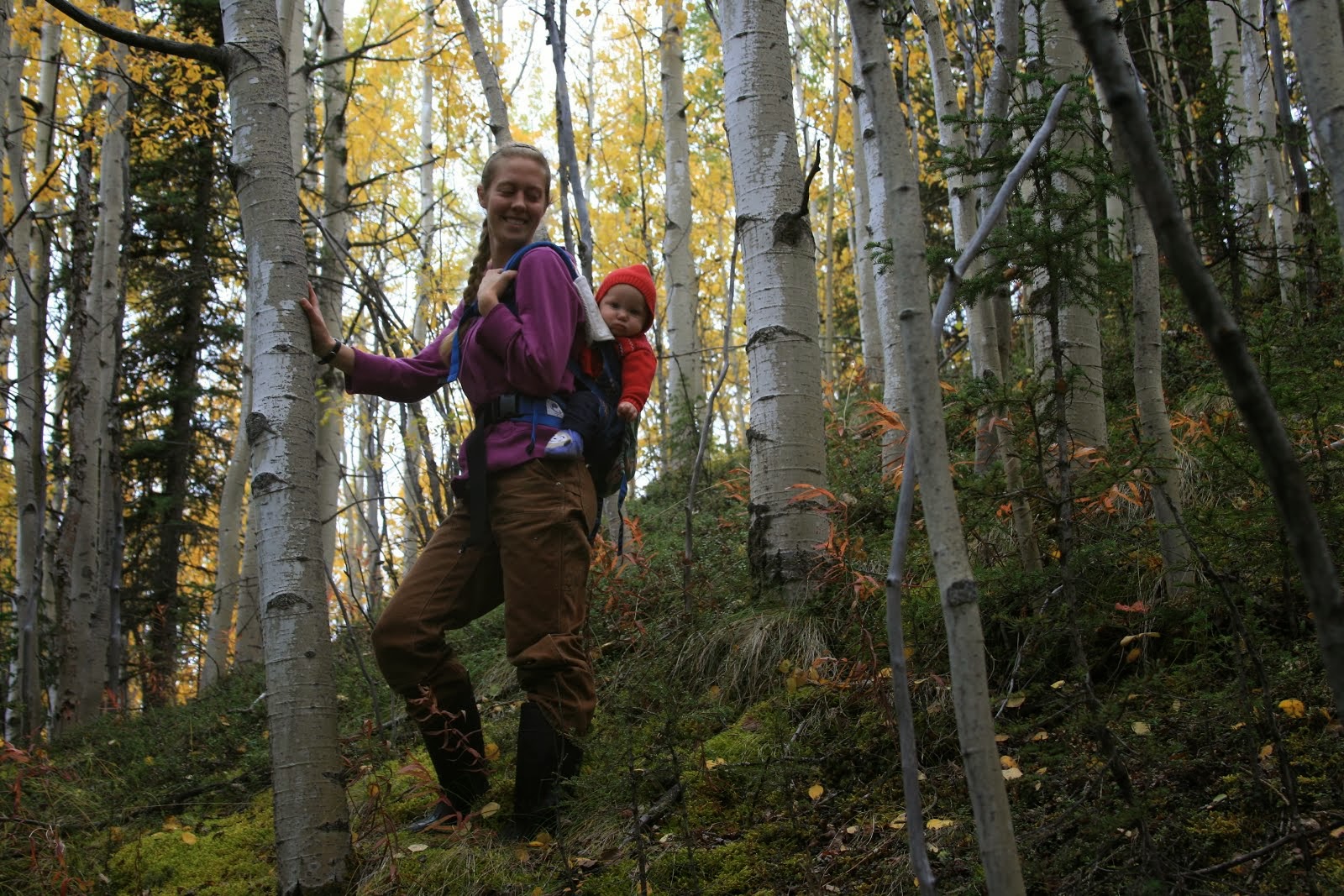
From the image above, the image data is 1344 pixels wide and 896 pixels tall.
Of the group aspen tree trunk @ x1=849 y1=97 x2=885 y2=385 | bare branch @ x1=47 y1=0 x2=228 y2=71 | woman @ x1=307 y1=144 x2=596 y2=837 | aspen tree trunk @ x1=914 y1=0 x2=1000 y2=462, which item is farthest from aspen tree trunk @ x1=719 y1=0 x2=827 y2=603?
aspen tree trunk @ x1=849 y1=97 x2=885 y2=385

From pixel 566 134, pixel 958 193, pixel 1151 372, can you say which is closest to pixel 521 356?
pixel 958 193

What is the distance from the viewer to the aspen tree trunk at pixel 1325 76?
4.47 ft

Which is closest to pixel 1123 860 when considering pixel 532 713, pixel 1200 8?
pixel 532 713

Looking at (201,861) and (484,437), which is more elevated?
(484,437)

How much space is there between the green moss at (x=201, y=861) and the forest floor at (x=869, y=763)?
13 mm

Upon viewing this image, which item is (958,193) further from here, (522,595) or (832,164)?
(832,164)

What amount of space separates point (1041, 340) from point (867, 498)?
1.02 m

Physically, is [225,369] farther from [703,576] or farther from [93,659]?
[703,576]

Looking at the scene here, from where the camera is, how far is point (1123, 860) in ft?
6.57

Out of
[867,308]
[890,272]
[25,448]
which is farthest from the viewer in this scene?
[867,308]

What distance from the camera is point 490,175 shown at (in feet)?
10.3

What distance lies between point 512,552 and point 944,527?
1.64 m

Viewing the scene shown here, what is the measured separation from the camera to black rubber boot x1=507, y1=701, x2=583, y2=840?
2.78m

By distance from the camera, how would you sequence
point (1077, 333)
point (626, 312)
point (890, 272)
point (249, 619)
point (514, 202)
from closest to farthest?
1. point (514, 202)
2. point (626, 312)
3. point (1077, 333)
4. point (890, 272)
5. point (249, 619)
